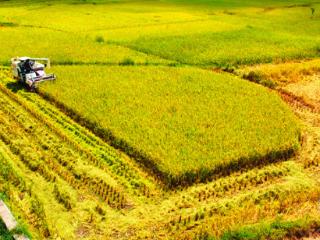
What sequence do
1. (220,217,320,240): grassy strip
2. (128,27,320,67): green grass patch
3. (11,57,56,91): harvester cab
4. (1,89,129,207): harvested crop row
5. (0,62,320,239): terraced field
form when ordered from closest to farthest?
(220,217,320,240): grassy strip < (0,62,320,239): terraced field < (1,89,129,207): harvested crop row < (11,57,56,91): harvester cab < (128,27,320,67): green grass patch

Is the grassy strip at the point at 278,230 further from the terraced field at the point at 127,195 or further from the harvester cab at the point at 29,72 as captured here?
the harvester cab at the point at 29,72

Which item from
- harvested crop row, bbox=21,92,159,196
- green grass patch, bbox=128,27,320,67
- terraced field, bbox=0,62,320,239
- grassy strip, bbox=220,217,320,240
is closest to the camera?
grassy strip, bbox=220,217,320,240

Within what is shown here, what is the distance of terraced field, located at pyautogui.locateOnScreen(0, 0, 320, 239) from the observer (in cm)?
962

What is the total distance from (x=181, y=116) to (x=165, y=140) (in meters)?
1.93

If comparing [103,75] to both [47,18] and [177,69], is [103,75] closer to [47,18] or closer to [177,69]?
[177,69]

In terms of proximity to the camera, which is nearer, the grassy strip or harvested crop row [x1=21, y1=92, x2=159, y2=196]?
the grassy strip

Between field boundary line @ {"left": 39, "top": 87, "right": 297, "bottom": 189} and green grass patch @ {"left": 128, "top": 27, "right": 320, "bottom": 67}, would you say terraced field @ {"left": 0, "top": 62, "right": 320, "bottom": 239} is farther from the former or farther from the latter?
green grass patch @ {"left": 128, "top": 27, "right": 320, "bottom": 67}

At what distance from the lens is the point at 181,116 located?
14.2 m

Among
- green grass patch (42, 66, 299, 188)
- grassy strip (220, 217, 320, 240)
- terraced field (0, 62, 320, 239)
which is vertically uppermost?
green grass patch (42, 66, 299, 188)

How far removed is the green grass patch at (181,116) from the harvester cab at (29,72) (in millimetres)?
486

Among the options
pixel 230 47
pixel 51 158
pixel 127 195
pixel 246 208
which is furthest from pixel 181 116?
pixel 230 47

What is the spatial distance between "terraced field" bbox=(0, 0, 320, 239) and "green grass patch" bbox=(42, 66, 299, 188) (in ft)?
0.14

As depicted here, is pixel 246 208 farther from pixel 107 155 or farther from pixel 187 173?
pixel 107 155

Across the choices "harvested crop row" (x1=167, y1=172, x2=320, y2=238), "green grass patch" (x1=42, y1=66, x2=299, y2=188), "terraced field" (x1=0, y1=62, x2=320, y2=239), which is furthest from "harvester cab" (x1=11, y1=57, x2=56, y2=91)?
"harvested crop row" (x1=167, y1=172, x2=320, y2=238)
